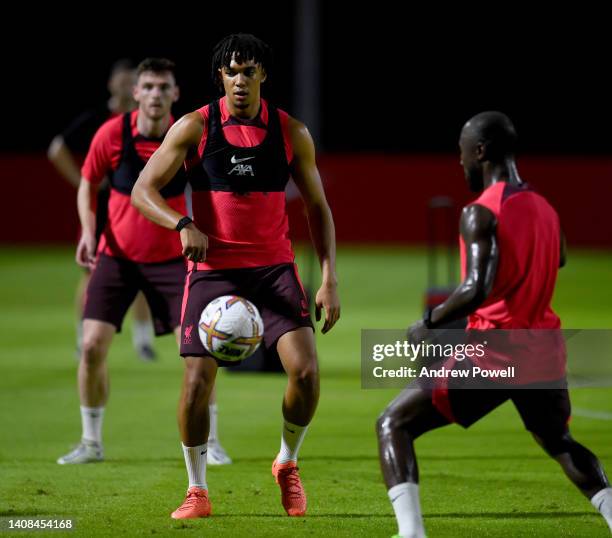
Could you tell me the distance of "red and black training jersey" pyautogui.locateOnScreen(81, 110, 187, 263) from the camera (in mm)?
8430

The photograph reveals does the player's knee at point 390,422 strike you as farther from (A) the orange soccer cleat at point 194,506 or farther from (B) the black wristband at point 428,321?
(A) the orange soccer cleat at point 194,506

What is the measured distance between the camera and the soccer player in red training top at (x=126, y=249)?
8305 mm

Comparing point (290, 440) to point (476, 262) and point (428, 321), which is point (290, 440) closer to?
point (428, 321)

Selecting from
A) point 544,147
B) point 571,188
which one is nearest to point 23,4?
point 544,147

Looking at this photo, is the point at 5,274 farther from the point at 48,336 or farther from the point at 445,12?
the point at 445,12

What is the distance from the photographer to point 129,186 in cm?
A: 848

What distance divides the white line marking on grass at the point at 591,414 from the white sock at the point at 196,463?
419 cm

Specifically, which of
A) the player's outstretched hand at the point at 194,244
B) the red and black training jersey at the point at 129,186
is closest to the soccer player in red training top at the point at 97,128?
the red and black training jersey at the point at 129,186

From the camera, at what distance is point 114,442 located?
8.90m

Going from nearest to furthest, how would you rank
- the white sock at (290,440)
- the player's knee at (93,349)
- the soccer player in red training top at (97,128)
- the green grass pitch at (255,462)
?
the green grass pitch at (255,462), the white sock at (290,440), the player's knee at (93,349), the soccer player in red training top at (97,128)

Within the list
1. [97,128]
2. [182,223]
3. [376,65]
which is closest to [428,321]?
[182,223]

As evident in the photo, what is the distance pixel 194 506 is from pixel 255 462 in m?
1.63

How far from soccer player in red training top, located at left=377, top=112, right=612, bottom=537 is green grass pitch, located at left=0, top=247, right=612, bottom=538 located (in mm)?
820

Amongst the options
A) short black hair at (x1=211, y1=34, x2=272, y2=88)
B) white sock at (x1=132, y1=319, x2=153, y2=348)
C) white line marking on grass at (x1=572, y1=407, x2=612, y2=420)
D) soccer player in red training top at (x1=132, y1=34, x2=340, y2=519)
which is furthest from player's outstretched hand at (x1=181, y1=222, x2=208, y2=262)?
white sock at (x1=132, y1=319, x2=153, y2=348)
